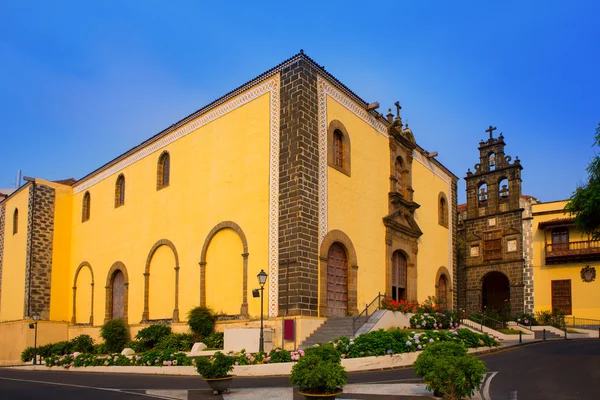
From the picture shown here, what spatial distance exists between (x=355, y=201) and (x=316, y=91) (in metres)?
4.21

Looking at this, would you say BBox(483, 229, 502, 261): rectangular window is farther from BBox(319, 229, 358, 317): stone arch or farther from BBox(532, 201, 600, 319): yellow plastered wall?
BBox(319, 229, 358, 317): stone arch

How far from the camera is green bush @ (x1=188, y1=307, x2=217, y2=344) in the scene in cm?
2025

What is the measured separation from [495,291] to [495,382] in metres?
28.9

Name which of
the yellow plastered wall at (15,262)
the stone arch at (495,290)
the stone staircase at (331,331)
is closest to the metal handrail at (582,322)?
the stone arch at (495,290)

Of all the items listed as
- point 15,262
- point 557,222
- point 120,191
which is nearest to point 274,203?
point 120,191

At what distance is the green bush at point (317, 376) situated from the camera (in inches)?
361

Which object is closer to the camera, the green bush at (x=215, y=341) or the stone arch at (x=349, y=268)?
the stone arch at (x=349, y=268)

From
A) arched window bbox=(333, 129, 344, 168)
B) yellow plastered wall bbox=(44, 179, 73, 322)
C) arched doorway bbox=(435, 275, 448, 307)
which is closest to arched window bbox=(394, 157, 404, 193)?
arched window bbox=(333, 129, 344, 168)

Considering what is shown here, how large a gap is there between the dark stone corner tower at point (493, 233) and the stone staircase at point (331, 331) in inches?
777

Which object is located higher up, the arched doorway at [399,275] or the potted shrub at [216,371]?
the arched doorway at [399,275]

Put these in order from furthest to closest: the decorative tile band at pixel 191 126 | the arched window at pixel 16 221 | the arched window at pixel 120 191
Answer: the arched window at pixel 16 221, the arched window at pixel 120 191, the decorative tile band at pixel 191 126

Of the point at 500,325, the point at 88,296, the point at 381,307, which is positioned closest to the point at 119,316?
the point at 88,296

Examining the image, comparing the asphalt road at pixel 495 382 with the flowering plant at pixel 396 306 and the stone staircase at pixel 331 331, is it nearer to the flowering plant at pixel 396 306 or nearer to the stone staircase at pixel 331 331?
the stone staircase at pixel 331 331

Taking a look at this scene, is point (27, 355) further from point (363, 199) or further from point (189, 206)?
point (363, 199)
